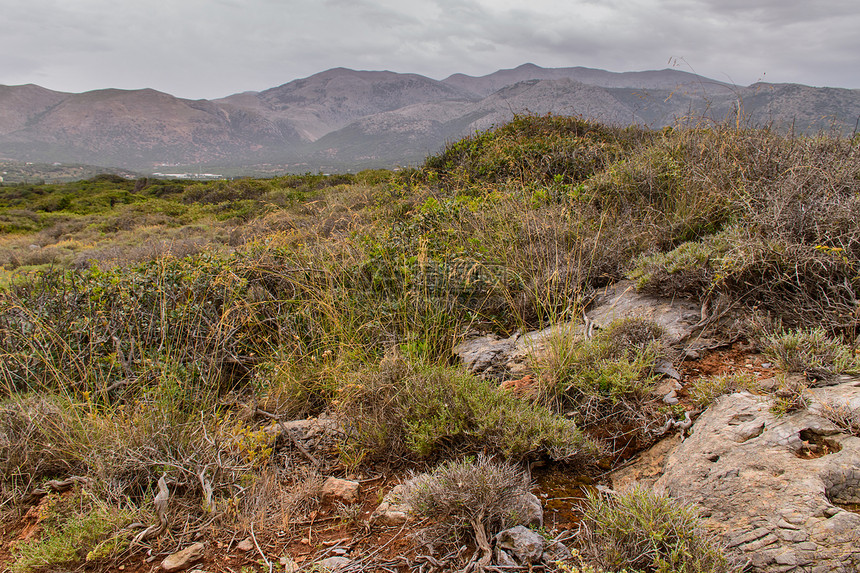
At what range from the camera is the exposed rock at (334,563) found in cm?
174

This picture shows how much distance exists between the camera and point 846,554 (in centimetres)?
126

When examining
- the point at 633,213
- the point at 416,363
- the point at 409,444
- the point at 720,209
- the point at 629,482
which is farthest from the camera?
the point at 633,213

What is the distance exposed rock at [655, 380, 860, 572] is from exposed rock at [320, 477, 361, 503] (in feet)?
4.93

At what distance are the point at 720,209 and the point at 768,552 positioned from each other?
3.52 metres

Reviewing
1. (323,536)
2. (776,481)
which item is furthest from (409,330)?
(776,481)

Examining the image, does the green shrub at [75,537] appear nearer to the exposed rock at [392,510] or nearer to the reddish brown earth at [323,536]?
the reddish brown earth at [323,536]

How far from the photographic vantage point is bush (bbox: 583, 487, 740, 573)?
135 cm

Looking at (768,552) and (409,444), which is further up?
(768,552)

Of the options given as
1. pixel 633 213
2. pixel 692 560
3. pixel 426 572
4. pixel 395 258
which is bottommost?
pixel 426 572

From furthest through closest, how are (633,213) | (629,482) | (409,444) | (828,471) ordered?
(633,213)
(409,444)
(629,482)
(828,471)

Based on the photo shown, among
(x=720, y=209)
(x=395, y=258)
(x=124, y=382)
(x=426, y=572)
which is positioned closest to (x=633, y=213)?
(x=720, y=209)

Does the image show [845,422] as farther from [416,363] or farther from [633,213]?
[633,213]

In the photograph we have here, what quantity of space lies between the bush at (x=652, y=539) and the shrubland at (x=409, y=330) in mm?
16

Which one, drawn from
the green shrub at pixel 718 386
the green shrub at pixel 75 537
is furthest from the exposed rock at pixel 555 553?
the green shrub at pixel 75 537
